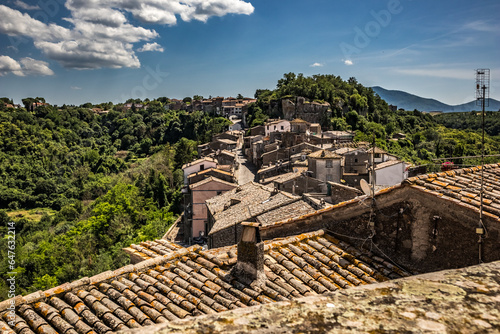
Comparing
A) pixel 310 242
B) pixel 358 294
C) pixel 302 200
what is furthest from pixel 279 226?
pixel 302 200

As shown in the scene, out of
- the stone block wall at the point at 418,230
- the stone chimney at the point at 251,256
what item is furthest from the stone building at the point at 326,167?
the stone chimney at the point at 251,256

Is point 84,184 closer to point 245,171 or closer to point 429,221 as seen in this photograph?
point 245,171

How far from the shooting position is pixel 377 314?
7.30 ft

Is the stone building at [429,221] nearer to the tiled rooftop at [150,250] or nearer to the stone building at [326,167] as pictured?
the tiled rooftop at [150,250]

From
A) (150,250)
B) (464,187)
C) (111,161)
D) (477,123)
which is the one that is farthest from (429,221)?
(477,123)

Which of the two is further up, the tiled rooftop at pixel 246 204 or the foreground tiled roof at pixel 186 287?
the foreground tiled roof at pixel 186 287

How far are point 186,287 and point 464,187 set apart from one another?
459 centimetres

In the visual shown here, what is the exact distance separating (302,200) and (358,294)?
46.7 ft

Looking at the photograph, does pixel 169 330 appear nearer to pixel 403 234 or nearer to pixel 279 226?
pixel 403 234

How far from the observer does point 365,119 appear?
78500 millimetres

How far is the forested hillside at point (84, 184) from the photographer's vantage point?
3241 centimetres

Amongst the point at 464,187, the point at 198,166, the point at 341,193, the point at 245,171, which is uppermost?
the point at 464,187

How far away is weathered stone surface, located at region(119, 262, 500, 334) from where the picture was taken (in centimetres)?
209

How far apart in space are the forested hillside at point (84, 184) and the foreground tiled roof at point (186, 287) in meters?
21.5
